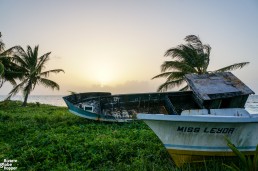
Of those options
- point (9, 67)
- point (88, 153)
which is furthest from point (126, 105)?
point (9, 67)

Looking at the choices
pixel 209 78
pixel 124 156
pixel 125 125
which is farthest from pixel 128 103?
pixel 124 156

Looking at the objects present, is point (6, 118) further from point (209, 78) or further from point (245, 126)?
point (245, 126)

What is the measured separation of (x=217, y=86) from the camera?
9938 millimetres

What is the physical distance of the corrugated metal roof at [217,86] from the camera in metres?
9.45

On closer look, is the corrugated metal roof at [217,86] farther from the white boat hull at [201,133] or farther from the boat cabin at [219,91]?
the white boat hull at [201,133]

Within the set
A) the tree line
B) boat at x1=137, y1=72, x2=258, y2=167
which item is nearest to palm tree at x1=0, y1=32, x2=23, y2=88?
the tree line

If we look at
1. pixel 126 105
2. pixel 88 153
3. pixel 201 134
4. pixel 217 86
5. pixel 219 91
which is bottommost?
pixel 88 153

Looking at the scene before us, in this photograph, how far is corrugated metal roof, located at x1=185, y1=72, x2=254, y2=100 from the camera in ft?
31.0

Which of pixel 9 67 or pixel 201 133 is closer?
pixel 201 133

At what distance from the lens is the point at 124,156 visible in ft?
23.7

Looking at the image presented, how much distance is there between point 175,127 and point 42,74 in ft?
69.8

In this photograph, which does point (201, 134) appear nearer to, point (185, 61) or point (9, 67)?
point (185, 61)

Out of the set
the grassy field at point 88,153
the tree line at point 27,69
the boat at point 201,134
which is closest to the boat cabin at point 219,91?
the grassy field at point 88,153

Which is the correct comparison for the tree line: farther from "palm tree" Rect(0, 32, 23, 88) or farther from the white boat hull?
the white boat hull
